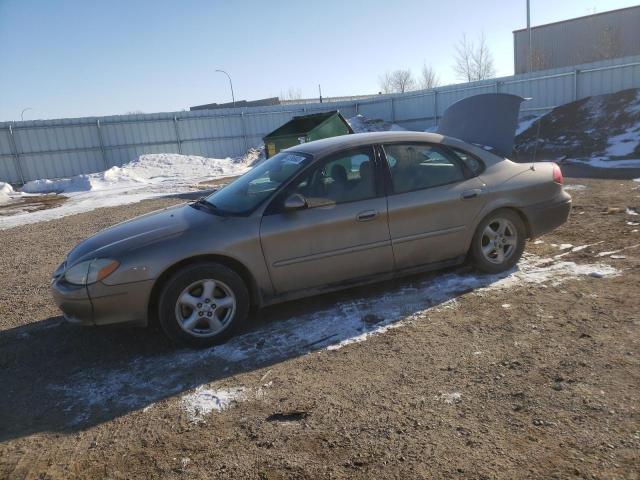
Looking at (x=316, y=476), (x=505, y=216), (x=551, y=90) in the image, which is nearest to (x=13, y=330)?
(x=316, y=476)

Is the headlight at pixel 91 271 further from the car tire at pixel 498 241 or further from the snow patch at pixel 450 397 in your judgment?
the car tire at pixel 498 241

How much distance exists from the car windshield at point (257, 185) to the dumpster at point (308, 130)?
7.44 m

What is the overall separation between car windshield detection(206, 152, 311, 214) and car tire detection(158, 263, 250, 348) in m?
0.64

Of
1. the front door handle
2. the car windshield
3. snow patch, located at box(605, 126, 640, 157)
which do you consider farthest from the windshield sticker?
snow patch, located at box(605, 126, 640, 157)

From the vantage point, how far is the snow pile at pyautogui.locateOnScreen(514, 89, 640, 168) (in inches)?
593

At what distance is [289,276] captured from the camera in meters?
4.21

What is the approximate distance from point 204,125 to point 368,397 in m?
26.0

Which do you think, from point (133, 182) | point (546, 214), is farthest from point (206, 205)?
point (133, 182)

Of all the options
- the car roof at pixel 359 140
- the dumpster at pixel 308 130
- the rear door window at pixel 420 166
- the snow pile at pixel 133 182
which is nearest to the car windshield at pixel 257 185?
the car roof at pixel 359 140

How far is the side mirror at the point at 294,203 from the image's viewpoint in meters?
4.14

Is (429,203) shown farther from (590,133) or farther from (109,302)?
(590,133)

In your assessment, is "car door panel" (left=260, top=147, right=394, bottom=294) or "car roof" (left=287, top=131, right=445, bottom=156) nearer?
"car door panel" (left=260, top=147, right=394, bottom=294)

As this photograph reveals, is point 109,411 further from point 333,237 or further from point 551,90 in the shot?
point 551,90

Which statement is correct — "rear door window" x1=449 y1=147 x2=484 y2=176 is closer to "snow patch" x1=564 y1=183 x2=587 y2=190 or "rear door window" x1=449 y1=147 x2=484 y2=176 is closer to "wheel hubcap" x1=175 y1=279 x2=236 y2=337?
"wheel hubcap" x1=175 y1=279 x2=236 y2=337
